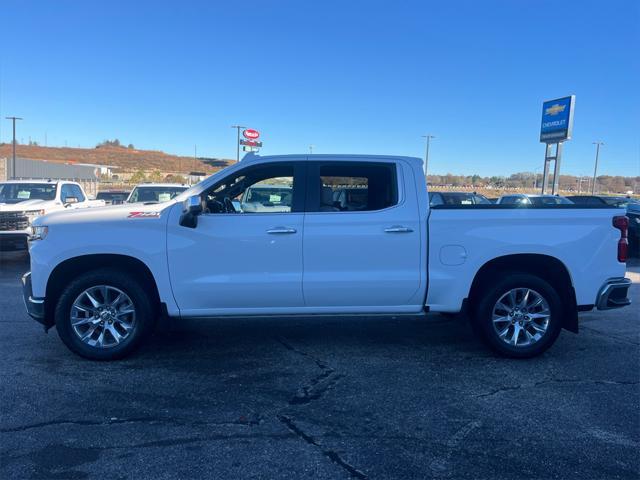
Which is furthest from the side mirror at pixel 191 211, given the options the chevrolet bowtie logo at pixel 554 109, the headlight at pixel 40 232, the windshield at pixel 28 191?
the chevrolet bowtie logo at pixel 554 109

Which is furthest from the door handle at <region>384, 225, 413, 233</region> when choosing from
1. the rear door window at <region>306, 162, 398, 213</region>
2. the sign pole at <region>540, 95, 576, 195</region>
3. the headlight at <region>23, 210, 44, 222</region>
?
the sign pole at <region>540, 95, 576, 195</region>

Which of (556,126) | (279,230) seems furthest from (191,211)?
(556,126)

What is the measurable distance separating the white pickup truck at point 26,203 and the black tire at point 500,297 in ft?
29.1

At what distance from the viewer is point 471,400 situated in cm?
414

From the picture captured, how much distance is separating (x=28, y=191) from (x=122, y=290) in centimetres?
928

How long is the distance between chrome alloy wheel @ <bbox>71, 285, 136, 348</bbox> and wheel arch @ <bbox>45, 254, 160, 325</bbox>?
0.22m

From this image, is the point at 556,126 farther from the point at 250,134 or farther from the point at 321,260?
the point at 321,260

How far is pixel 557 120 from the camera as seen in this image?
111 feet

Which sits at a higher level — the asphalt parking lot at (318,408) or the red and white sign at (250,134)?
the red and white sign at (250,134)

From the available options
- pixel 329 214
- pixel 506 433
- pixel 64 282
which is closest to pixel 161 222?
pixel 64 282

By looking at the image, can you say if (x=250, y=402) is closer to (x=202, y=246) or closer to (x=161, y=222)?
(x=202, y=246)

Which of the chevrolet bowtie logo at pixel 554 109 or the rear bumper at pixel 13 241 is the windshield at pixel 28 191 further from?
the chevrolet bowtie logo at pixel 554 109

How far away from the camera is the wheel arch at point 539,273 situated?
16.6ft

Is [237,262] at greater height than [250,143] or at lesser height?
lesser
